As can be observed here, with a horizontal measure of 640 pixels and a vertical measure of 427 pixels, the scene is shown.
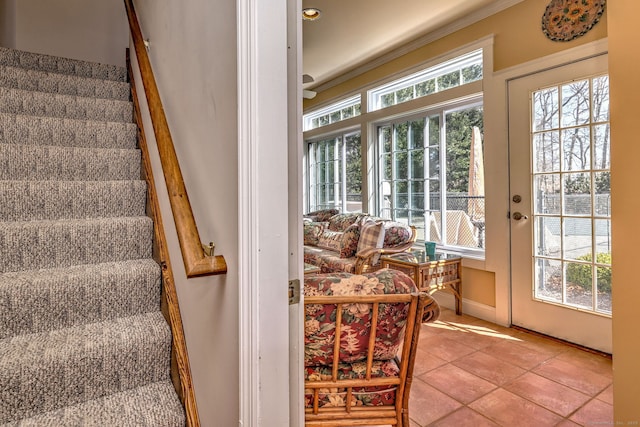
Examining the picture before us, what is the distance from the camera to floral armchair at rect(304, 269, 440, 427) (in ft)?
4.32

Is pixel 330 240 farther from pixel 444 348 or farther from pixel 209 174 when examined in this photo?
pixel 209 174

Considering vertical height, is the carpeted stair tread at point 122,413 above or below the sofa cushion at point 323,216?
below

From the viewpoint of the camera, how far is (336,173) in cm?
577

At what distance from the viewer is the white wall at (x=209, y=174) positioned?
2.95 ft

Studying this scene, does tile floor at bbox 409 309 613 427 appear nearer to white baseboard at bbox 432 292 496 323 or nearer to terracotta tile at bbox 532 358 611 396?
terracotta tile at bbox 532 358 611 396

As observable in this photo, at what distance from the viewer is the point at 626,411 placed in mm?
1391

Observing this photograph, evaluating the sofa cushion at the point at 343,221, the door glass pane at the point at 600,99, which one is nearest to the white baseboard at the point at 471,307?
the sofa cushion at the point at 343,221

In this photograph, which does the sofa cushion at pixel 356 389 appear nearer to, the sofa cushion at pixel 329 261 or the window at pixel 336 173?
the sofa cushion at pixel 329 261

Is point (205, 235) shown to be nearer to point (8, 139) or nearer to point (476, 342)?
point (8, 139)

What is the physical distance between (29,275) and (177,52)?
104 centimetres

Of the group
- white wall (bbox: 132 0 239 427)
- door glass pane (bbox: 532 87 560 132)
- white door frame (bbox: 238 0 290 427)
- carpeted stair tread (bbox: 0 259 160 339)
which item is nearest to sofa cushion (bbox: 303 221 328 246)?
door glass pane (bbox: 532 87 560 132)

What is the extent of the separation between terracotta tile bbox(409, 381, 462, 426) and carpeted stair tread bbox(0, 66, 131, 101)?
2634 millimetres

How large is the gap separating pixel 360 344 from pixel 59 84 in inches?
96.1

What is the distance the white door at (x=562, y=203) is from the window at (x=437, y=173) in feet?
1.79
